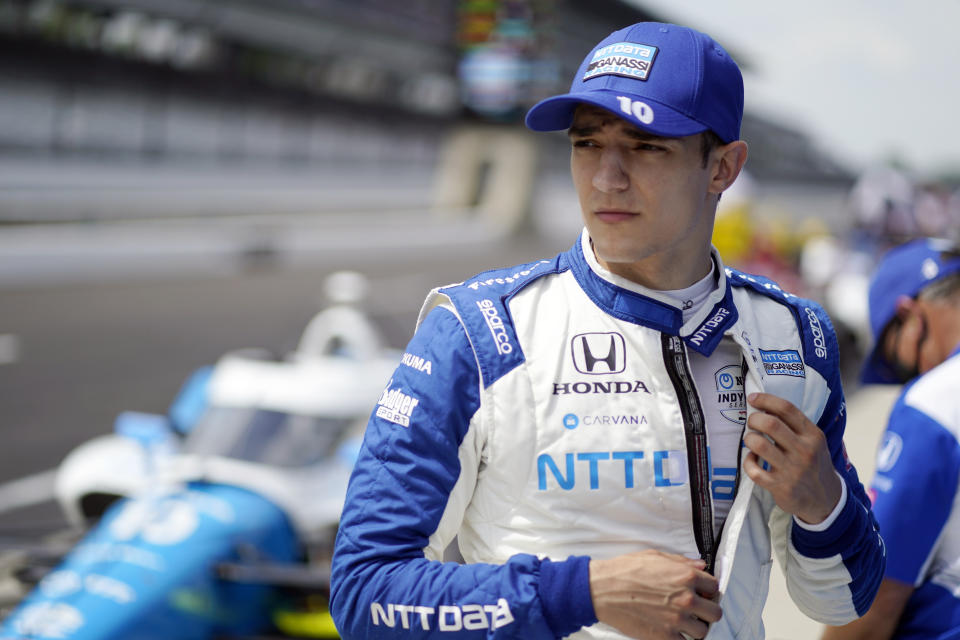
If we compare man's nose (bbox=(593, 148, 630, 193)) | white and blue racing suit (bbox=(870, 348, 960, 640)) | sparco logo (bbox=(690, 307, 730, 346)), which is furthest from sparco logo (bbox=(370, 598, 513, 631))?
white and blue racing suit (bbox=(870, 348, 960, 640))

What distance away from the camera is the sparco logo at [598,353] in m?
1.57

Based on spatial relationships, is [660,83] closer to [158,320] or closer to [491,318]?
[491,318]

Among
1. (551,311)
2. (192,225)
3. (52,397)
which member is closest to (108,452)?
(551,311)

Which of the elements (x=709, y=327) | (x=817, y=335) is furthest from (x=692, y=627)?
(x=817, y=335)

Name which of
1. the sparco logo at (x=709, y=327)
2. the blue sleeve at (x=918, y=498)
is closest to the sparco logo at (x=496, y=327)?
the sparco logo at (x=709, y=327)

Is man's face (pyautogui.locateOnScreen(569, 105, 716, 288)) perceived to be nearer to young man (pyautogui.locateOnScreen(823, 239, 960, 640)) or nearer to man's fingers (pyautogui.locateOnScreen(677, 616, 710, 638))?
man's fingers (pyautogui.locateOnScreen(677, 616, 710, 638))

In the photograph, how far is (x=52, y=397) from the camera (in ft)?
40.7

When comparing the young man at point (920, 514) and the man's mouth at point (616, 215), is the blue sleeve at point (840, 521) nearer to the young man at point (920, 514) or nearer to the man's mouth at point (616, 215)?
the young man at point (920, 514)

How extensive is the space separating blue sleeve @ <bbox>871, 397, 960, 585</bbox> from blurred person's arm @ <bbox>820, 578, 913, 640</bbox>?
25 mm

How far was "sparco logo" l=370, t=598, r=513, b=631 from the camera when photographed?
138 cm

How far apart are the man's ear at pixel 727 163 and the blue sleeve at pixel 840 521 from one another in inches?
11.7

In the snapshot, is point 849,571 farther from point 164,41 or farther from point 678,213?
point 164,41

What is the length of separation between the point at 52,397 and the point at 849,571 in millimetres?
12316

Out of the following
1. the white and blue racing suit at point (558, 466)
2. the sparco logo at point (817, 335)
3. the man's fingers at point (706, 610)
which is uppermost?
the sparco logo at point (817, 335)
